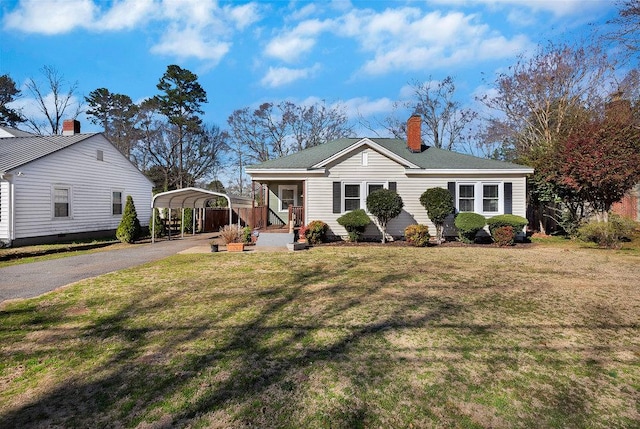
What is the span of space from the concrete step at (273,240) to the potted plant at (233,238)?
0.79m

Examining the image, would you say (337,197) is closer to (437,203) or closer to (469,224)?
(437,203)

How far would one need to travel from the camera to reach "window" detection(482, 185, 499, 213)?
47.6 ft

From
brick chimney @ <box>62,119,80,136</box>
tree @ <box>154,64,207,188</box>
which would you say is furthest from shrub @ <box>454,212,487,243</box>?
tree @ <box>154,64,207,188</box>

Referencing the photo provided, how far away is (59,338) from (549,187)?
18.6m

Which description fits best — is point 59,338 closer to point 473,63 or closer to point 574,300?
point 574,300

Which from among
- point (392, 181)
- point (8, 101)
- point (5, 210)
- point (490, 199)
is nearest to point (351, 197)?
point (392, 181)

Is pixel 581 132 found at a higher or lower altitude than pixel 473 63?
lower

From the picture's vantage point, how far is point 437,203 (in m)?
13.0

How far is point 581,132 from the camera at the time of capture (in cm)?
1326

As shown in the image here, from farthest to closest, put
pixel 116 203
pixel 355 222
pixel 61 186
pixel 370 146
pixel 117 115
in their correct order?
pixel 117 115 → pixel 116 203 → pixel 61 186 → pixel 370 146 → pixel 355 222

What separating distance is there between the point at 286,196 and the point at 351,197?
5.04 m

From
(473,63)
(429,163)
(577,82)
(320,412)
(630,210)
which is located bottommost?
(320,412)

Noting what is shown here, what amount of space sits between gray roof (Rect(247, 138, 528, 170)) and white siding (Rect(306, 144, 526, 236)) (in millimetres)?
584

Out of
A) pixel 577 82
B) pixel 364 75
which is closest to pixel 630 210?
pixel 577 82
